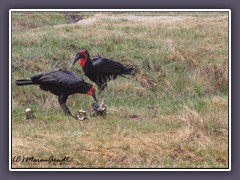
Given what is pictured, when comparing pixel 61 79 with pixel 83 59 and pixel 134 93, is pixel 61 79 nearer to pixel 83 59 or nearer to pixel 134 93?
pixel 83 59

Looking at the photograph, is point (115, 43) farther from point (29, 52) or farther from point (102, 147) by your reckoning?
point (102, 147)

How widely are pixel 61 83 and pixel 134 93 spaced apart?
1.46 metres

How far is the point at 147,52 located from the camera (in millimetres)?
11742

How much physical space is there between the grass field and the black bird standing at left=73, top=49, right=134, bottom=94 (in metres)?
0.19

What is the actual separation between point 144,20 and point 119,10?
5.52 feet

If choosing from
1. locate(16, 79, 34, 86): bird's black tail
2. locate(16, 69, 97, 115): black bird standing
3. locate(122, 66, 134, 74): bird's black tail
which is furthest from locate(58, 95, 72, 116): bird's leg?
locate(122, 66, 134, 74): bird's black tail

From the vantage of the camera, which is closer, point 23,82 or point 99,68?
point 23,82

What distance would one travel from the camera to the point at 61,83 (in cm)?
948

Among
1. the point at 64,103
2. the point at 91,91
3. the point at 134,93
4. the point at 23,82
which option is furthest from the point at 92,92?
the point at 134,93

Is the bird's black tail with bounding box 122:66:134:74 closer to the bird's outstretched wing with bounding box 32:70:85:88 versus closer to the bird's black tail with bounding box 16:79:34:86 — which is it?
the bird's outstretched wing with bounding box 32:70:85:88

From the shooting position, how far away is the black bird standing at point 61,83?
9.49m

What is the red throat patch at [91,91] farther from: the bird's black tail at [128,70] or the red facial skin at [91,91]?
the bird's black tail at [128,70]

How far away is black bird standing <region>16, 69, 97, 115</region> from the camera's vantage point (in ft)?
31.1
